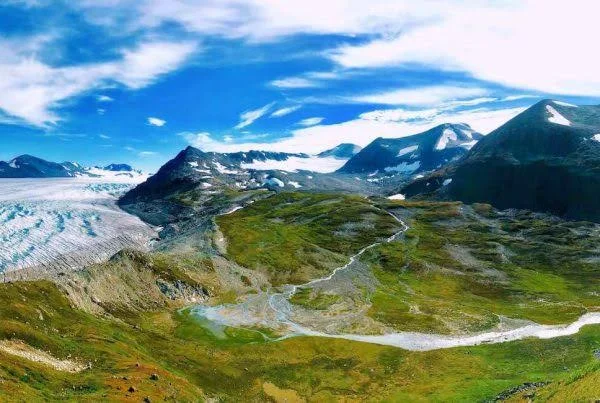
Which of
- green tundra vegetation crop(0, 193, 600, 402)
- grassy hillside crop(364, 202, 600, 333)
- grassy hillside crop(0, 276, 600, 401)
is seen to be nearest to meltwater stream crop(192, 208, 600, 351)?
green tundra vegetation crop(0, 193, 600, 402)

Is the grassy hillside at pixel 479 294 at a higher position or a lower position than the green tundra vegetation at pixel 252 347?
lower

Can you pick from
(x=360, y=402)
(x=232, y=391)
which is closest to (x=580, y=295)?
(x=360, y=402)

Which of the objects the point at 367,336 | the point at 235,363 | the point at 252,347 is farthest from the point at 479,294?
the point at 235,363

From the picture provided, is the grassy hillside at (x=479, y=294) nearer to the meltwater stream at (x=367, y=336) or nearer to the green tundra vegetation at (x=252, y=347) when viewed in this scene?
the green tundra vegetation at (x=252, y=347)

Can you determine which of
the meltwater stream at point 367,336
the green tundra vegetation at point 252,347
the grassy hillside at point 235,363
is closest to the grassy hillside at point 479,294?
the green tundra vegetation at point 252,347

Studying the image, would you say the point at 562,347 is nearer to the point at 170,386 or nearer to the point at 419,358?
the point at 419,358

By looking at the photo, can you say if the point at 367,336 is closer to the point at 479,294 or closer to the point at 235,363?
the point at 235,363

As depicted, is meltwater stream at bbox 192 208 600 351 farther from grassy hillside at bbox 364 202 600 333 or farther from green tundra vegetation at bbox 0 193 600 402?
grassy hillside at bbox 364 202 600 333

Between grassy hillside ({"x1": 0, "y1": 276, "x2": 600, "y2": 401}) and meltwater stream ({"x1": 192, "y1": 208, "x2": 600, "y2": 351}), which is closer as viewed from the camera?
grassy hillside ({"x1": 0, "y1": 276, "x2": 600, "y2": 401})
